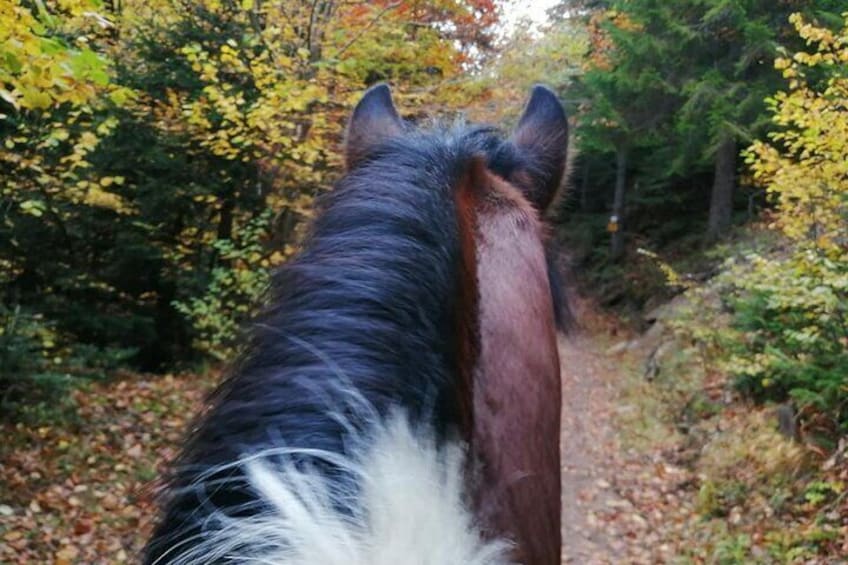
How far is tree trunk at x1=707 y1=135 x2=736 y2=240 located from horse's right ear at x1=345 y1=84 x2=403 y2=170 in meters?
14.6

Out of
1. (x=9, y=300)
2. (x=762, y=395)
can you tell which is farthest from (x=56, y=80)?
(x=762, y=395)

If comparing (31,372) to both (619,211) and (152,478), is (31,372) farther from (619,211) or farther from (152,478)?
(619,211)

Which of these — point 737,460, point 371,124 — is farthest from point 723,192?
point 371,124

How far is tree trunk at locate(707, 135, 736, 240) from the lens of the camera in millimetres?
15336

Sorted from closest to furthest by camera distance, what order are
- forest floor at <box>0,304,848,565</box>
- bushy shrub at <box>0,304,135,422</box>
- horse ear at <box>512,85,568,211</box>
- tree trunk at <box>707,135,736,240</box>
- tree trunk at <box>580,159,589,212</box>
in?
horse ear at <box>512,85,568,211</box>, forest floor at <box>0,304,848,565</box>, bushy shrub at <box>0,304,135,422</box>, tree trunk at <box>707,135,736,240</box>, tree trunk at <box>580,159,589,212</box>

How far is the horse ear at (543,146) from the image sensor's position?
6.95ft

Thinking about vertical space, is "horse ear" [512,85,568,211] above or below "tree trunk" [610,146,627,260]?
below

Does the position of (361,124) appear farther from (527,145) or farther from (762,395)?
(762,395)

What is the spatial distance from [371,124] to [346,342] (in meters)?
1.15

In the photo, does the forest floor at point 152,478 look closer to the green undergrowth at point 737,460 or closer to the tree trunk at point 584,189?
the green undergrowth at point 737,460

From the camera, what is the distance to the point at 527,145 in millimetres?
2217

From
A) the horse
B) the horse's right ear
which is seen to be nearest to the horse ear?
the horse

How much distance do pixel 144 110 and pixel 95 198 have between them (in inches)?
55.5

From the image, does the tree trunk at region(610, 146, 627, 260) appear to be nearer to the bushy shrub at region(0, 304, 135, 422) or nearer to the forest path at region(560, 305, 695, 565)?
the forest path at region(560, 305, 695, 565)
